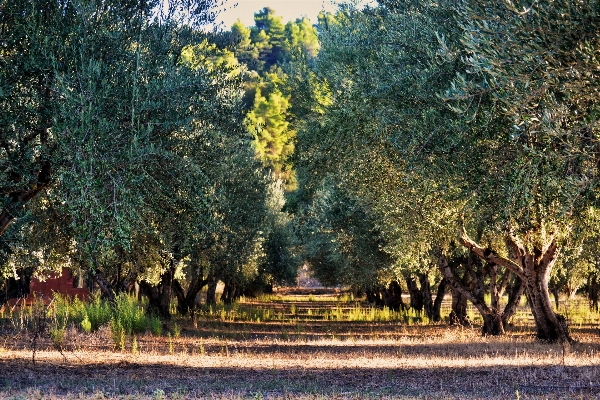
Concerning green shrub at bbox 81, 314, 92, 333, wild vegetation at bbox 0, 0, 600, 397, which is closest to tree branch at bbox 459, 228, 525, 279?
wild vegetation at bbox 0, 0, 600, 397

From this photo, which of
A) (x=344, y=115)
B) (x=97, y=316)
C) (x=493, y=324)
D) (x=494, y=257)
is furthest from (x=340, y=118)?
(x=493, y=324)

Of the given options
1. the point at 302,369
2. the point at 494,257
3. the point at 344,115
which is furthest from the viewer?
the point at 494,257

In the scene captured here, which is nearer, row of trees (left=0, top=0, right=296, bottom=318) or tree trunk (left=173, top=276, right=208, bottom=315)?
row of trees (left=0, top=0, right=296, bottom=318)

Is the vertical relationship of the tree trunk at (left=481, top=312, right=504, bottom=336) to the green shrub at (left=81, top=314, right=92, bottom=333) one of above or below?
below

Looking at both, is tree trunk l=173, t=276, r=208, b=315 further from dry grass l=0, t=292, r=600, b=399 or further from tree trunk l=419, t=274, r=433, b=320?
dry grass l=0, t=292, r=600, b=399

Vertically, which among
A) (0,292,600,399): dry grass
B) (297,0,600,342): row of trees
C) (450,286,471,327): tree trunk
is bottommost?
(0,292,600,399): dry grass

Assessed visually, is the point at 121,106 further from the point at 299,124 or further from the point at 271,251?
the point at 271,251

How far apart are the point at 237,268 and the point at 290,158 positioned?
1154 centimetres

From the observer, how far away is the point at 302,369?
16422 millimetres

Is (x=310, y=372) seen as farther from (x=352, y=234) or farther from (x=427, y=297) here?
(x=427, y=297)

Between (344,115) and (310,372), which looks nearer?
(310,372)

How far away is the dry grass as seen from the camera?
41.0 feet

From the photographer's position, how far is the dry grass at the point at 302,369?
12500 mm

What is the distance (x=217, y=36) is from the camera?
17.0m
